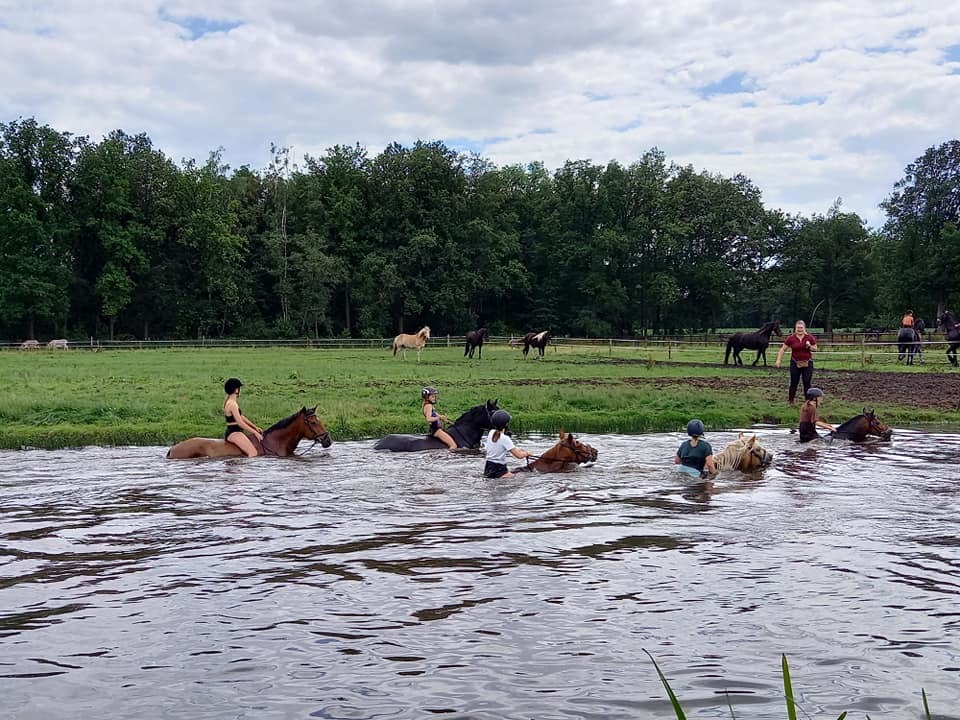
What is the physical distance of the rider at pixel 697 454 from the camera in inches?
513

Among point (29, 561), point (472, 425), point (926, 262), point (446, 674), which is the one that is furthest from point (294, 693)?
point (926, 262)

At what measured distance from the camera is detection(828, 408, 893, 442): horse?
16.9 meters

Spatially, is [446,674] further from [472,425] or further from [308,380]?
[308,380]

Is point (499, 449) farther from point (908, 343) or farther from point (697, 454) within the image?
point (908, 343)

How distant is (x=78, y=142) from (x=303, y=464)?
219 feet

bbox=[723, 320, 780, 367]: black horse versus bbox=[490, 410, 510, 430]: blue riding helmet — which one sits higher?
bbox=[723, 320, 780, 367]: black horse

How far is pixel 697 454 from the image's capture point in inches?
519

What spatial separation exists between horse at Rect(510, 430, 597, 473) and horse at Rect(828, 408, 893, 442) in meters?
6.19

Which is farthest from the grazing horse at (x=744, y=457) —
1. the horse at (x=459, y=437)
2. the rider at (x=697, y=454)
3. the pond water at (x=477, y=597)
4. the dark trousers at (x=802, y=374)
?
the dark trousers at (x=802, y=374)

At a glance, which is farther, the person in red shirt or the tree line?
the tree line

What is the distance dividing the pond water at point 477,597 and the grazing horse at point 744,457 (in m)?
0.63

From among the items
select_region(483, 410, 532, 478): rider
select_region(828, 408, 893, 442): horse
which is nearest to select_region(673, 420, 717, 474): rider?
select_region(483, 410, 532, 478): rider

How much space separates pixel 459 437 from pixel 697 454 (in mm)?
5032

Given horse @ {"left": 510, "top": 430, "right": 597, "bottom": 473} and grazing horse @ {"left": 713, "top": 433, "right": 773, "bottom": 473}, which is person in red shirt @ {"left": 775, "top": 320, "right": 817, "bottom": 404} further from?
horse @ {"left": 510, "top": 430, "right": 597, "bottom": 473}
